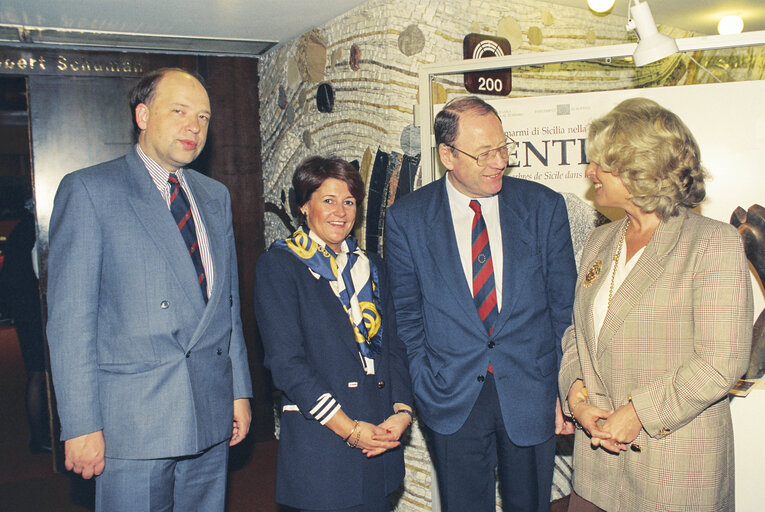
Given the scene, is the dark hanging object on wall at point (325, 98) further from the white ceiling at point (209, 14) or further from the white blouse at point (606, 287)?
the white blouse at point (606, 287)

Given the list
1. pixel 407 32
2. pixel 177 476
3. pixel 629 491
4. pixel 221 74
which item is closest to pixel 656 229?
pixel 629 491

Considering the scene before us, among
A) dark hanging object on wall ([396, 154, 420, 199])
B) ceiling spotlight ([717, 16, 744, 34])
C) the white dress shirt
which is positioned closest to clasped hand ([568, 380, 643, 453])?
the white dress shirt

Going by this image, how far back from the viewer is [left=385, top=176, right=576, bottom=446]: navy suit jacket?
219 centimetres

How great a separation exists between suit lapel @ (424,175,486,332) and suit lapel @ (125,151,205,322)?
0.81 meters

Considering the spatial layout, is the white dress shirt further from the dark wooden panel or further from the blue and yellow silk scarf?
the dark wooden panel

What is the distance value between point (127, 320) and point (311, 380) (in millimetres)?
602

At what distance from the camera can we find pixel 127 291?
78.6 inches

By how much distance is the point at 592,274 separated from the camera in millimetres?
2090

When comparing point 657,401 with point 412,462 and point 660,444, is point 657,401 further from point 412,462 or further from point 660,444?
point 412,462

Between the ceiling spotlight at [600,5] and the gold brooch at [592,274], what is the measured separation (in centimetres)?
233

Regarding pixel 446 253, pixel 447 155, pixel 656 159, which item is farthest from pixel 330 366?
pixel 656 159

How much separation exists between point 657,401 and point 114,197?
1711 millimetres

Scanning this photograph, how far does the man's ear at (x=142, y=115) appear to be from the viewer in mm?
2143

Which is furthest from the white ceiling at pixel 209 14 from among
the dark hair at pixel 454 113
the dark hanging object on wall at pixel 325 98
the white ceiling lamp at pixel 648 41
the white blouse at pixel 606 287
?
the white blouse at pixel 606 287
